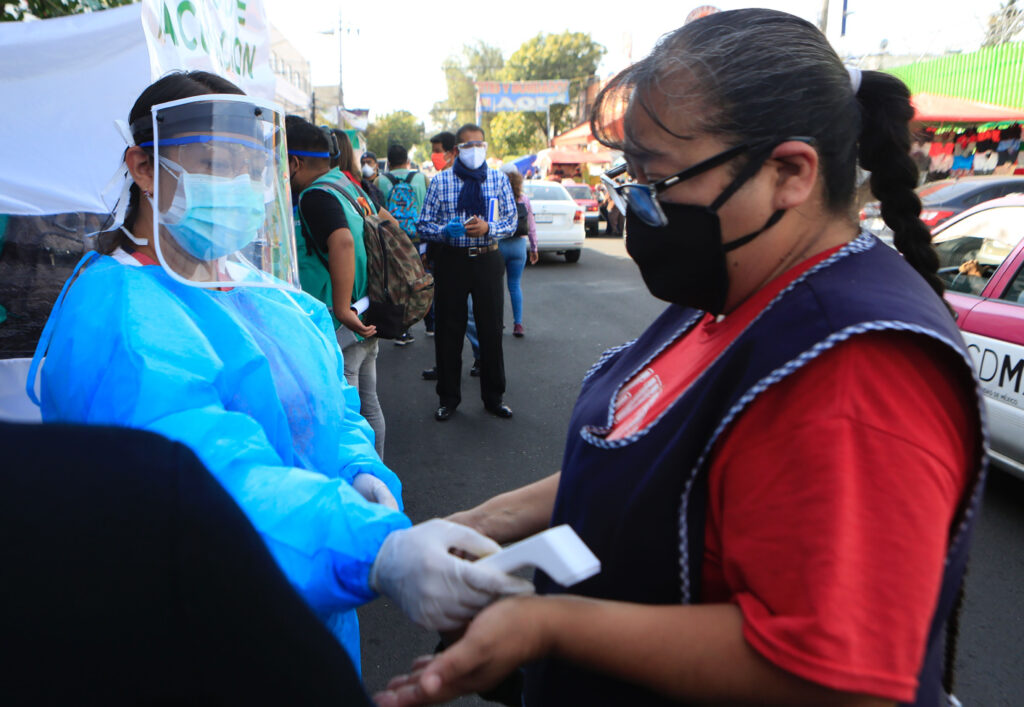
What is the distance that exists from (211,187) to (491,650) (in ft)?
4.16

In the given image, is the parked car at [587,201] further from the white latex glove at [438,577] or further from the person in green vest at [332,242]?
the white latex glove at [438,577]

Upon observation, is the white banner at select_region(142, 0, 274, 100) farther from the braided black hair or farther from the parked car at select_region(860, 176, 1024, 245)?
the parked car at select_region(860, 176, 1024, 245)

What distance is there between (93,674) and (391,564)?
60 cm

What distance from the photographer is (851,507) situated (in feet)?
2.34

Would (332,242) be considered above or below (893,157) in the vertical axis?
below

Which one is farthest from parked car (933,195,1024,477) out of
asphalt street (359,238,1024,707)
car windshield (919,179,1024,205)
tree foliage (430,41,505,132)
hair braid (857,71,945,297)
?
tree foliage (430,41,505,132)

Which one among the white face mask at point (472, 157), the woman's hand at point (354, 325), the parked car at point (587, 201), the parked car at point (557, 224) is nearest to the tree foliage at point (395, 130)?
the parked car at point (587, 201)

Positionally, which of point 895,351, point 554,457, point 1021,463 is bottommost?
point 554,457

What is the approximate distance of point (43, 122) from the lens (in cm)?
304

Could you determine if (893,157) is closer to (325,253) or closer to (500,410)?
(325,253)

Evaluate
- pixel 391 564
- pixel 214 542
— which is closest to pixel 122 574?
pixel 214 542

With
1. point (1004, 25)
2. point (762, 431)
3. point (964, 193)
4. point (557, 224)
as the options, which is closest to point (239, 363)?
point (762, 431)

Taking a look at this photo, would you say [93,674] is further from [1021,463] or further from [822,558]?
[1021,463]

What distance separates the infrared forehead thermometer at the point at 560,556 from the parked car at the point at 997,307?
321 cm
